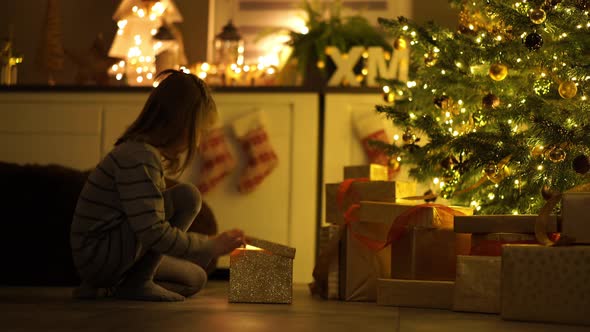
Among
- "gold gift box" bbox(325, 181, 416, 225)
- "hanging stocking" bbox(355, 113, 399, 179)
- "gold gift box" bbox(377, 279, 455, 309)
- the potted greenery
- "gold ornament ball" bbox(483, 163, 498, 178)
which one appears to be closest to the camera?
"gold gift box" bbox(377, 279, 455, 309)

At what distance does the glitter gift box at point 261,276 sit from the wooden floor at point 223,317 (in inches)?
2.0

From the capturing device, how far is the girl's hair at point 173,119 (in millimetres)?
2232

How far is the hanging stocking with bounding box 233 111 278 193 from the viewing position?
154 inches

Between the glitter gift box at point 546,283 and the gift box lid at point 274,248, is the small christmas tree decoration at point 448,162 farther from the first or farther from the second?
the glitter gift box at point 546,283

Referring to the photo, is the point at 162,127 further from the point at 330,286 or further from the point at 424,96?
the point at 424,96

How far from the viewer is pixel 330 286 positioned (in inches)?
100

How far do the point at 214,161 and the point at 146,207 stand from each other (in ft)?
6.00

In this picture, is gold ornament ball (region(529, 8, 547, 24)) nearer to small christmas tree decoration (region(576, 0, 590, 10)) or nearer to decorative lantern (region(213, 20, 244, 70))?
small christmas tree decoration (region(576, 0, 590, 10))

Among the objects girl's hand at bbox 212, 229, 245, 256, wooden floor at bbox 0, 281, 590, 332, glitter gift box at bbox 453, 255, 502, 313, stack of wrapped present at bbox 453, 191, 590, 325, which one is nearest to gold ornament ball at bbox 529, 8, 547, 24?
stack of wrapped present at bbox 453, 191, 590, 325

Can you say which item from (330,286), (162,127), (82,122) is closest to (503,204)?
(330,286)

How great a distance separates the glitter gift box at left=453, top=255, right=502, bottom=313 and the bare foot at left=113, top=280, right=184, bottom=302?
68 centimetres

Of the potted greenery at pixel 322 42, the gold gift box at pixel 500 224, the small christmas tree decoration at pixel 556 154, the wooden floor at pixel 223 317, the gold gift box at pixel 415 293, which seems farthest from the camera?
the potted greenery at pixel 322 42

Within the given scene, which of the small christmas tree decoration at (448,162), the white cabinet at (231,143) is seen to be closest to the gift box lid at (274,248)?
the small christmas tree decoration at (448,162)

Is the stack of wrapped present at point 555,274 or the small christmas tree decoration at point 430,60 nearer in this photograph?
the stack of wrapped present at point 555,274
